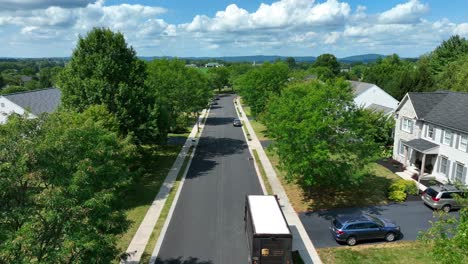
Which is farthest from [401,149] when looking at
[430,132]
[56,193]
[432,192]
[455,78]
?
[56,193]

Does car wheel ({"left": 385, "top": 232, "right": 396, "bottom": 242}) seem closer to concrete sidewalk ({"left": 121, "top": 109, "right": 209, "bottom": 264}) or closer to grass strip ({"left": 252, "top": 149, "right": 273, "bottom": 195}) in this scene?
grass strip ({"left": 252, "top": 149, "right": 273, "bottom": 195})

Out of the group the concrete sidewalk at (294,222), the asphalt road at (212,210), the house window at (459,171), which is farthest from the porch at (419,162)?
the asphalt road at (212,210)

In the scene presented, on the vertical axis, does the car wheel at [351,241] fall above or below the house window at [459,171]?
below

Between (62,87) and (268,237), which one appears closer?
(268,237)

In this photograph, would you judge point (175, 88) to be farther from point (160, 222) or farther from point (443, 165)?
point (443, 165)

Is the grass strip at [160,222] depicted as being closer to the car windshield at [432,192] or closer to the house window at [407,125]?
the car windshield at [432,192]

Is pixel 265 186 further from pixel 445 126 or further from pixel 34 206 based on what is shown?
pixel 34 206

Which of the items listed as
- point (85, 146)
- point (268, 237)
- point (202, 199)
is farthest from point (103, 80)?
point (268, 237)
